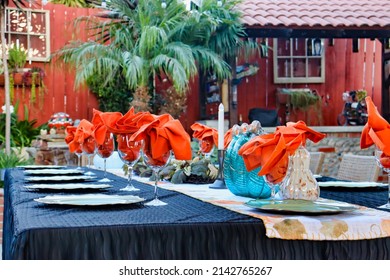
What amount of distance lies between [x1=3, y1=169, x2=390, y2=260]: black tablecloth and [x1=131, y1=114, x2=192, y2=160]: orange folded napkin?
24 centimetres

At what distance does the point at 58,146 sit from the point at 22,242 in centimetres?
655

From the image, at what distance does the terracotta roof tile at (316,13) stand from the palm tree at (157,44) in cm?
33

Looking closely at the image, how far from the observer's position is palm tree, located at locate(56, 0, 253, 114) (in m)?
7.99

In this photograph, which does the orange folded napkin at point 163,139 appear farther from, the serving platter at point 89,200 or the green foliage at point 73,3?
the green foliage at point 73,3

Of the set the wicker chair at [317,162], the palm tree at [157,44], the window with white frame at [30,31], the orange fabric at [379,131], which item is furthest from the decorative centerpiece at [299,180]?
the window with white frame at [30,31]

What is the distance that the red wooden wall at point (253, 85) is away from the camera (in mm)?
8844

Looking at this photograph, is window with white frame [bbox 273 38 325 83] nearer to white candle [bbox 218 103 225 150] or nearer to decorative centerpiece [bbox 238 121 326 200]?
white candle [bbox 218 103 225 150]

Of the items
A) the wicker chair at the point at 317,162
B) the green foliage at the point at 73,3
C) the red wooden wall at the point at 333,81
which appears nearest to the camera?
the wicker chair at the point at 317,162

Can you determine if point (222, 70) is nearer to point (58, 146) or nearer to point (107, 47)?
point (107, 47)

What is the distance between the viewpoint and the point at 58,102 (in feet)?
29.2

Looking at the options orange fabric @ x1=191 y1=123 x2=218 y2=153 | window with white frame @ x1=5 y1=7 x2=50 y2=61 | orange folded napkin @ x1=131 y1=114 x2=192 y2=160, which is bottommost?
orange fabric @ x1=191 y1=123 x2=218 y2=153

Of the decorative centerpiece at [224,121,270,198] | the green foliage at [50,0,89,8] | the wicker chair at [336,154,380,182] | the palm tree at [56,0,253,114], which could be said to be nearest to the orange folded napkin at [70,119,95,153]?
the decorative centerpiece at [224,121,270,198]

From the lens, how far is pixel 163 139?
1750 mm
